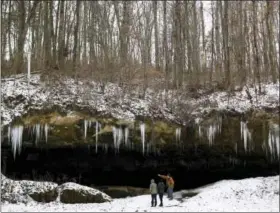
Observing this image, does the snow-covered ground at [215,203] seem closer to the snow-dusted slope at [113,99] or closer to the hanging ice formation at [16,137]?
the hanging ice formation at [16,137]

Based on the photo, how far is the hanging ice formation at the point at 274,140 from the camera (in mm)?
16150

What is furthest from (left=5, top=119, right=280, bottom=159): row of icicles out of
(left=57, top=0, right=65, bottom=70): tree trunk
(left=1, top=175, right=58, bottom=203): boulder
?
(left=57, top=0, right=65, bottom=70): tree trunk

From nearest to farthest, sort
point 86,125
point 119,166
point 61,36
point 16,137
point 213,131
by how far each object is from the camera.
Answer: point 16,137 → point 86,125 → point 213,131 → point 119,166 → point 61,36

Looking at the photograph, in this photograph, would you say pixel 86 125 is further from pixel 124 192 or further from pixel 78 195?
pixel 124 192

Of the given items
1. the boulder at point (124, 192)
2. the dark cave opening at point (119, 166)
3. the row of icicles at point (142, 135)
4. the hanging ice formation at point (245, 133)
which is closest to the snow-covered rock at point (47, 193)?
the row of icicles at point (142, 135)

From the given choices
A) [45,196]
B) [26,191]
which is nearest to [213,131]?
[45,196]

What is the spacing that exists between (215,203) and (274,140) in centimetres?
458

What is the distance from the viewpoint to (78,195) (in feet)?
46.8

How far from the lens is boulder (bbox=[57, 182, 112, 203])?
14.2 m

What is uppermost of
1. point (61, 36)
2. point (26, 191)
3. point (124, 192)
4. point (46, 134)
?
point (61, 36)

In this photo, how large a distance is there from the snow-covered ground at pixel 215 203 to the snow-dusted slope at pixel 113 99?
136 inches

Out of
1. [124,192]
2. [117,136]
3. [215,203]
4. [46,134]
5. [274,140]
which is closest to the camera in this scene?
[215,203]

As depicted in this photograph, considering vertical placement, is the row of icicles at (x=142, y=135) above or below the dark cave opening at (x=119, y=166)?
above

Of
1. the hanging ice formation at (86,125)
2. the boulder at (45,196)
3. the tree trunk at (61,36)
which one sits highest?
the tree trunk at (61,36)
